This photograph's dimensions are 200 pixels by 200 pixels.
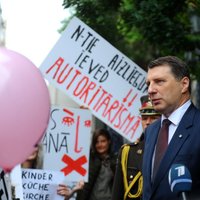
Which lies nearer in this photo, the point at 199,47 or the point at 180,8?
the point at 180,8

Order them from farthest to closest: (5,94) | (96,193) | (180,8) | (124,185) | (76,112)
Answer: (180,8)
(96,193)
(76,112)
(124,185)
(5,94)

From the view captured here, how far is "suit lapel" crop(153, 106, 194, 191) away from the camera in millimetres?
3883

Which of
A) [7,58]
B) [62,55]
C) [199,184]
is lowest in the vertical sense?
[199,184]

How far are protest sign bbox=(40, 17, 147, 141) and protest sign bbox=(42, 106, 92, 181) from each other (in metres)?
0.18

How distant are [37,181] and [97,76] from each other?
1287 mm

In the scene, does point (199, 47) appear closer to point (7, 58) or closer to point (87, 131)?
point (87, 131)

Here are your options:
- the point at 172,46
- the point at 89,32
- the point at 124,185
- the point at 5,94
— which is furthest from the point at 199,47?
the point at 5,94

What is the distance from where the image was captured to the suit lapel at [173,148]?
3.88 meters

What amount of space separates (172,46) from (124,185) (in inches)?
155

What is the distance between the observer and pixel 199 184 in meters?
3.79

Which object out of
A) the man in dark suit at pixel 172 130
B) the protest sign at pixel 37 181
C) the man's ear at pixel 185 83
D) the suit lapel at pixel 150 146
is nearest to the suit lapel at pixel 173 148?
the man in dark suit at pixel 172 130

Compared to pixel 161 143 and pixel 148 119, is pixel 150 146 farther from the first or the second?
pixel 148 119

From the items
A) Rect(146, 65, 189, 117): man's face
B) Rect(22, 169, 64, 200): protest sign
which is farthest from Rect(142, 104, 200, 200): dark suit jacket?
Rect(22, 169, 64, 200): protest sign

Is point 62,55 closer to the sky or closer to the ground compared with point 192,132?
closer to the sky
